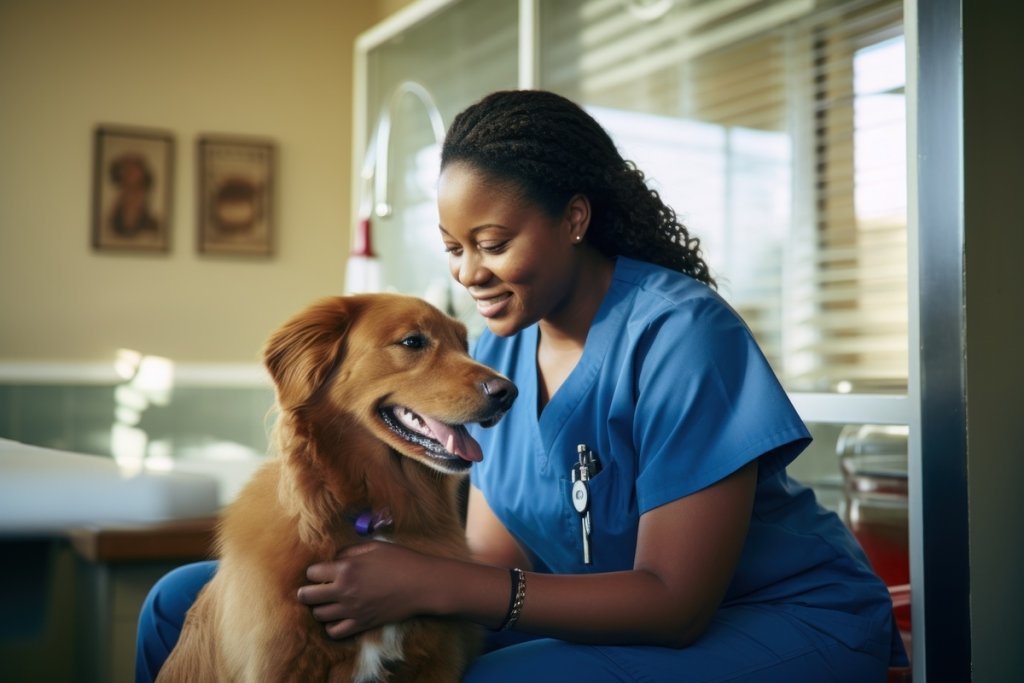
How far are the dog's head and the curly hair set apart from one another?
27cm

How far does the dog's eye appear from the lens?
1372 mm

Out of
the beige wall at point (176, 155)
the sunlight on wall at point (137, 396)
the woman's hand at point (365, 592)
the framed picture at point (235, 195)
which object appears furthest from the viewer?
the framed picture at point (235, 195)

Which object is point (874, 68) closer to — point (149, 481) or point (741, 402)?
point (741, 402)

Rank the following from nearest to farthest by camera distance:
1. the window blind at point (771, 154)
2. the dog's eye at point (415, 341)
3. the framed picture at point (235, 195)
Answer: the dog's eye at point (415, 341)
the window blind at point (771, 154)
the framed picture at point (235, 195)

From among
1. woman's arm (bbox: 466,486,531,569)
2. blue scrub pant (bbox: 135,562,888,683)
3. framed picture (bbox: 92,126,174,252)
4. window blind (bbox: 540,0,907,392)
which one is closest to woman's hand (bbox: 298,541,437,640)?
blue scrub pant (bbox: 135,562,888,683)

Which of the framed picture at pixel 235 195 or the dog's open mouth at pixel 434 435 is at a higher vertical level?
the framed picture at pixel 235 195

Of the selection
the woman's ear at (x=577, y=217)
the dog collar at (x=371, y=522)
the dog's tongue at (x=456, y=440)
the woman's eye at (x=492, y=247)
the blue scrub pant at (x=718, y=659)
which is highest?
the woman's ear at (x=577, y=217)

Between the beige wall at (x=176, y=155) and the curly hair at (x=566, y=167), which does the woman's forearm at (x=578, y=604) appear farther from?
the beige wall at (x=176, y=155)

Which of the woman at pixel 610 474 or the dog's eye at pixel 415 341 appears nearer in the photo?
the woman at pixel 610 474

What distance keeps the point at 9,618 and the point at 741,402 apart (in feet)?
3.11

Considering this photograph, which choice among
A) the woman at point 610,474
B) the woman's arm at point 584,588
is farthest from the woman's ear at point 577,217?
the woman's arm at point 584,588

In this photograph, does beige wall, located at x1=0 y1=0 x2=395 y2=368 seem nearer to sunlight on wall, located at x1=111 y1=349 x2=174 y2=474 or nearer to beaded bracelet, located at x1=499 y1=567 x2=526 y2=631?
sunlight on wall, located at x1=111 y1=349 x2=174 y2=474

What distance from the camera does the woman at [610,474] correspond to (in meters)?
1.20

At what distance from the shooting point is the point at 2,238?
12.1ft
